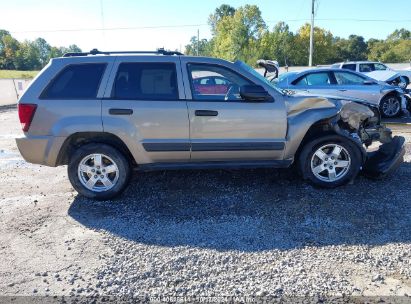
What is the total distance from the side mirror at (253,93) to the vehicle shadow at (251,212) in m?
1.27

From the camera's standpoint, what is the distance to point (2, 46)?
100 metres

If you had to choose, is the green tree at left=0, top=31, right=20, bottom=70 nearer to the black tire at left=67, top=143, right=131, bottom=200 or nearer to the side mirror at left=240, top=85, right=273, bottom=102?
the black tire at left=67, top=143, right=131, bottom=200

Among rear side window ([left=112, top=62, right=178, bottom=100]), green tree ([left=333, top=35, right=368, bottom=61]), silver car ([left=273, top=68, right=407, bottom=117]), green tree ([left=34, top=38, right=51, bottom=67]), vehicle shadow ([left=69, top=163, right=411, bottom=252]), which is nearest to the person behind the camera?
vehicle shadow ([left=69, top=163, right=411, bottom=252])

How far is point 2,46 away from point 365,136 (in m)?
116

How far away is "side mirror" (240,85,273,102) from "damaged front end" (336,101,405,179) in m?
1.05

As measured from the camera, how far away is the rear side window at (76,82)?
450 cm

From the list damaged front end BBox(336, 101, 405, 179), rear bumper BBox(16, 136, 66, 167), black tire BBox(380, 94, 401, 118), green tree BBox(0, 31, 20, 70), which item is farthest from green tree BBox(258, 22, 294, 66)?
green tree BBox(0, 31, 20, 70)

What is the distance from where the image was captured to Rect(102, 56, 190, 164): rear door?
14.7 feet

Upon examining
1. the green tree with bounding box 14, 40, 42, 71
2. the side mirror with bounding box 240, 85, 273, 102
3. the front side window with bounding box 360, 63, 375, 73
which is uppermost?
the green tree with bounding box 14, 40, 42, 71

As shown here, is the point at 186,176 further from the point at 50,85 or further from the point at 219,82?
the point at 50,85

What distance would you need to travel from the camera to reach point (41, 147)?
452 centimetres

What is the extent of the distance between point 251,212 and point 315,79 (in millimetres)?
6701

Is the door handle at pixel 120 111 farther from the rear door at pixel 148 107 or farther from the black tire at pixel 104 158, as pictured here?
the black tire at pixel 104 158

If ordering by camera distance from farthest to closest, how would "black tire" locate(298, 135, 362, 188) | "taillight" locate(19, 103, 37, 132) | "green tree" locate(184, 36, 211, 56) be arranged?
"green tree" locate(184, 36, 211, 56) → "black tire" locate(298, 135, 362, 188) → "taillight" locate(19, 103, 37, 132)
